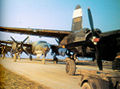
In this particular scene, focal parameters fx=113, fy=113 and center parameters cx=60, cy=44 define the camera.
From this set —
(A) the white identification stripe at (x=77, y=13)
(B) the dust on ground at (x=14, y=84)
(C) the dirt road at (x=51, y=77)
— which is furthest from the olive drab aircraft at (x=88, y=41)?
(B) the dust on ground at (x=14, y=84)

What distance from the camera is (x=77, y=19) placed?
9.59 m

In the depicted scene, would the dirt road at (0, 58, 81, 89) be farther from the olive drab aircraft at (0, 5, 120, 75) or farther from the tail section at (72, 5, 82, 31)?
the tail section at (72, 5, 82, 31)

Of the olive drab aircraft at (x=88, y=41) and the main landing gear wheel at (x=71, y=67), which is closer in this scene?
the olive drab aircraft at (x=88, y=41)

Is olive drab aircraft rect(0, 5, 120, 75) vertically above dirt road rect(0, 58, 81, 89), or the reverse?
olive drab aircraft rect(0, 5, 120, 75)

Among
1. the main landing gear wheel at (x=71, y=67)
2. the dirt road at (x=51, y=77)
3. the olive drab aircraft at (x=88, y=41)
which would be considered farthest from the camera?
the main landing gear wheel at (x=71, y=67)

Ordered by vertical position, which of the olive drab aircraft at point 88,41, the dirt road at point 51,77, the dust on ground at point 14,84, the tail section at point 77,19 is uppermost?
the tail section at point 77,19

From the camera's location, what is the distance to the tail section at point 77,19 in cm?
934

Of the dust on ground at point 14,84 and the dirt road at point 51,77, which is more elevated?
the dust on ground at point 14,84

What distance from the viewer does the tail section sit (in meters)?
9.34

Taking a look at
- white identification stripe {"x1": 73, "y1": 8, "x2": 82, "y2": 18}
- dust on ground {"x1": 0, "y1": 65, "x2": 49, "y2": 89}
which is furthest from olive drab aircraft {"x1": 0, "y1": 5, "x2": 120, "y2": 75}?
dust on ground {"x1": 0, "y1": 65, "x2": 49, "y2": 89}

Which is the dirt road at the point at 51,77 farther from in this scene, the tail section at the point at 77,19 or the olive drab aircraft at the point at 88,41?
the tail section at the point at 77,19

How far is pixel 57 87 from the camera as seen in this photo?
554 cm

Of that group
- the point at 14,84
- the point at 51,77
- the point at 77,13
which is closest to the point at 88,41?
the point at 51,77

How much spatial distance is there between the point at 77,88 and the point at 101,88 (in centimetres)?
232
